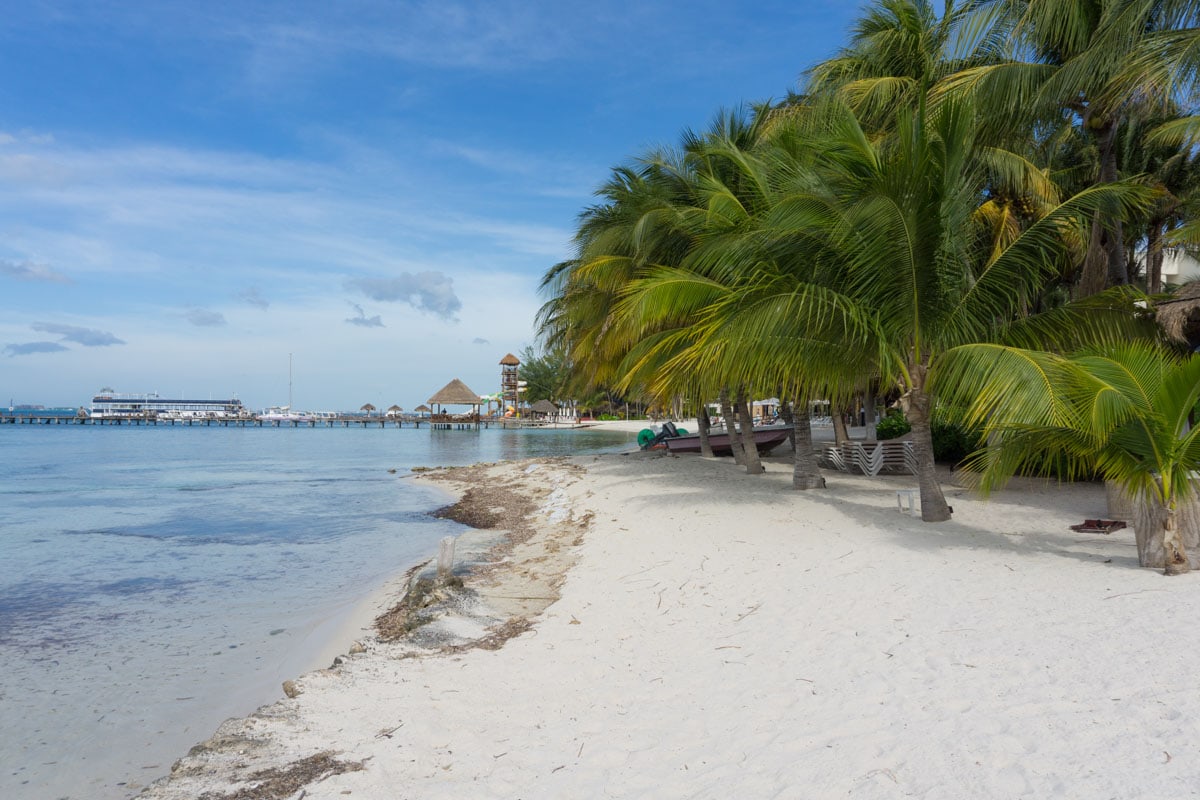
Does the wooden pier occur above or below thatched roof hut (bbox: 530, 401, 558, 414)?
below

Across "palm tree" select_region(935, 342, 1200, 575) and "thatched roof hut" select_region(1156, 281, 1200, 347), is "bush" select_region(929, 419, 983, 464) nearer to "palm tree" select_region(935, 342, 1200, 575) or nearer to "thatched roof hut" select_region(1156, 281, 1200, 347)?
"thatched roof hut" select_region(1156, 281, 1200, 347)

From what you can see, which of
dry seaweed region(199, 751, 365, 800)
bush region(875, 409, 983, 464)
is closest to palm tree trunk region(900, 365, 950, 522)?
bush region(875, 409, 983, 464)

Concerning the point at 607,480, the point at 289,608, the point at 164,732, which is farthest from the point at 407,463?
the point at 164,732

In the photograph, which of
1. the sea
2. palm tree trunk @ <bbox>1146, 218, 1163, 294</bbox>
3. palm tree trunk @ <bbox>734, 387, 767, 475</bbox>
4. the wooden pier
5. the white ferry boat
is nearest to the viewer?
the sea

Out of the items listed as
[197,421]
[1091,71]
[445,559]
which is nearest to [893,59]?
[1091,71]

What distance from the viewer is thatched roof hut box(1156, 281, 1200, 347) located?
816cm

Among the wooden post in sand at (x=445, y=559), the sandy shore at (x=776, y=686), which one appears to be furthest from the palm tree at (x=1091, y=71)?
the wooden post in sand at (x=445, y=559)

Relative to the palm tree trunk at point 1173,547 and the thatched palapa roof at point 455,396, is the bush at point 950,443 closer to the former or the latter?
the palm tree trunk at point 1173,547

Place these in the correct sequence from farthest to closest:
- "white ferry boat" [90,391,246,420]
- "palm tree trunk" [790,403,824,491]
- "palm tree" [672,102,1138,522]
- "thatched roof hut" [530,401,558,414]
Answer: "white ferry boat" [90,391,246,420], "thatched roof hut" [530,401,558,414], "palm tree trunk" [790,403,824,491], "palm tree" [672,102,1138,522]

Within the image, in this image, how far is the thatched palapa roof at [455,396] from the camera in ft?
239

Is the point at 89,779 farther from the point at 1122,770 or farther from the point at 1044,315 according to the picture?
the point at 1044,315

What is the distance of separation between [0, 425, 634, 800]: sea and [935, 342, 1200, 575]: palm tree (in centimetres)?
648

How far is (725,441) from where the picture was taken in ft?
68.3

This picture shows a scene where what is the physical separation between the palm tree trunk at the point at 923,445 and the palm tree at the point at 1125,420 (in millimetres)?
1738
